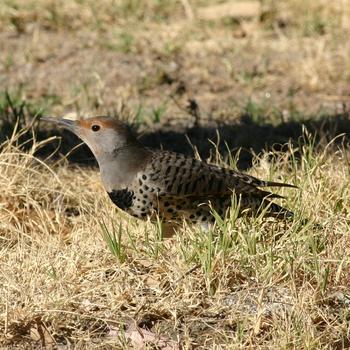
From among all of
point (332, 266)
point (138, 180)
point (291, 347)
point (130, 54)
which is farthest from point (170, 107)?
point (291, 347)

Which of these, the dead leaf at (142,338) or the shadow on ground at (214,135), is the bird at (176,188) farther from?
the shadow on ground at (214,135)

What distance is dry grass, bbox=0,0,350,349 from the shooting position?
5156mm

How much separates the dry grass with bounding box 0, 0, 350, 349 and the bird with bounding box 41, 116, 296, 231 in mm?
143

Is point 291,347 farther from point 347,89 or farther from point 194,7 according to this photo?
point 194,7

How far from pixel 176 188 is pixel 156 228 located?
0.28 metres

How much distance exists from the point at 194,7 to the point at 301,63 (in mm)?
1726

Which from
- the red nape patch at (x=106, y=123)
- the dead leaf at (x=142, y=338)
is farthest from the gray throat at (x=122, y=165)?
the dead leaf at (x=142, y=338)

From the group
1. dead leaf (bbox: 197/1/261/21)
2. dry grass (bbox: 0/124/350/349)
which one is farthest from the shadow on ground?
dead leaf (bbox: 197/1/261/21)

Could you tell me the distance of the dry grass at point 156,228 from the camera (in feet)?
16.9

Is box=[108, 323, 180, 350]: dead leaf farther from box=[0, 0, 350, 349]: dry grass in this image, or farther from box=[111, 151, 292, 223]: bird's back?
box=[111, 151, 292, 223]: bird's back

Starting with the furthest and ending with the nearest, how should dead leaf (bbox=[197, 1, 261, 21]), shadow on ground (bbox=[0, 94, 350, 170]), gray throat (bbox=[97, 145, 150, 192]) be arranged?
dead leaf (bbox=[197, 1, 261, 21]) → shadow on ground (bbox=[0, 94, 350, 170]) → gray throat (bbox=[97, 145, 150, 192])

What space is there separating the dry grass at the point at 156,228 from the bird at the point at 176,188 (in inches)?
5.6

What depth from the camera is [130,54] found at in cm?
A: 1014

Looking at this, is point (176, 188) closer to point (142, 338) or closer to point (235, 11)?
point (142, 338)
